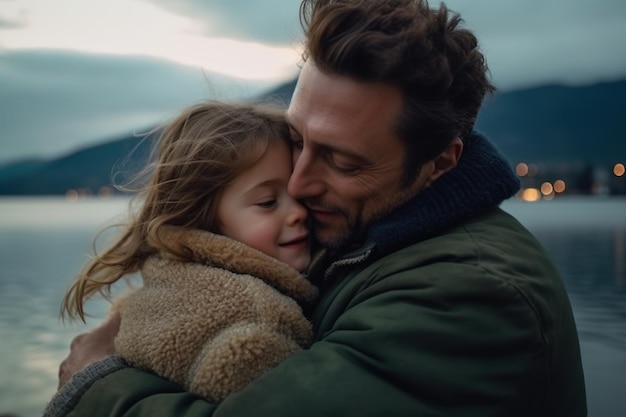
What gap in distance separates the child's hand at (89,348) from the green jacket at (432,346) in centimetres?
29

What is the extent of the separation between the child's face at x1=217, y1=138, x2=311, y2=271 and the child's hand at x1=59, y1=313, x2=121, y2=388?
51 centimetres

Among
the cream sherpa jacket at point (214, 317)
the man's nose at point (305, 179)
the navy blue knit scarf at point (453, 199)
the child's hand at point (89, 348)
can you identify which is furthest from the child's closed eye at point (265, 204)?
the child's hand at point (89, 348)

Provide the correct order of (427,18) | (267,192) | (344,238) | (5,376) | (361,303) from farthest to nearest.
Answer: (5,376), (267,192), (344,238), (427,18), (361,303)

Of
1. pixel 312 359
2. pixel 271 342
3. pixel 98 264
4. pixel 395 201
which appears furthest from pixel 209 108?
pixel 312 359

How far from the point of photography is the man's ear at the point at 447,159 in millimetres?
2283

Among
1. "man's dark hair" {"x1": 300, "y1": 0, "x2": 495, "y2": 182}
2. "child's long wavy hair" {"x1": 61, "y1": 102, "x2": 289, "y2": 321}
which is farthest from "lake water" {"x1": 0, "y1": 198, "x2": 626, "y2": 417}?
"man's dark hair" {"x1": 300, "y1": 0, "x2": 495, "y2": 182}

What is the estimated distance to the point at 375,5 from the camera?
2.22 metres

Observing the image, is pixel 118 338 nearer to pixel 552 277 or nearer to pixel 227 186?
pixel 227 186

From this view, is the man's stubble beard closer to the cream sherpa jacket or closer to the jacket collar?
the jacket collar

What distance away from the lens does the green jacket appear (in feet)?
5.60

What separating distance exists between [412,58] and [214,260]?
0.85 meters

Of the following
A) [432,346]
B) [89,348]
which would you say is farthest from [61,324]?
[432,346]

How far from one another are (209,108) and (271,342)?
111 cm

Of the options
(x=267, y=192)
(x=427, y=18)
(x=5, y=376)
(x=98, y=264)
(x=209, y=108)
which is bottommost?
(x=5, y=376)
